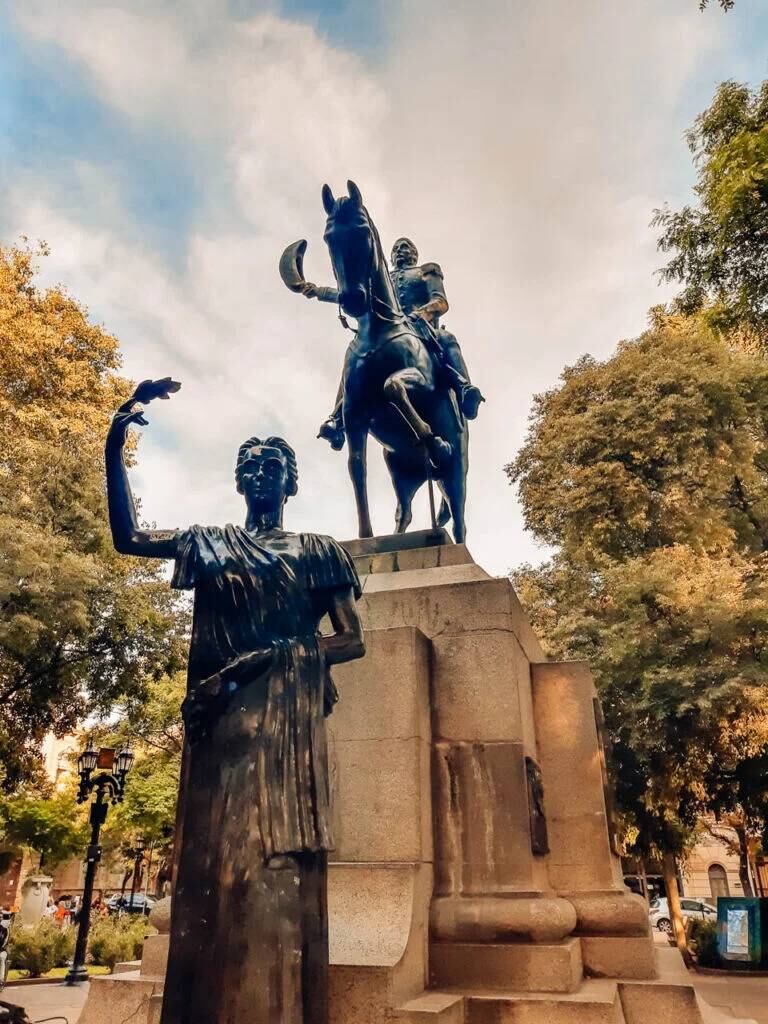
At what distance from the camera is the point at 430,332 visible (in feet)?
23.2

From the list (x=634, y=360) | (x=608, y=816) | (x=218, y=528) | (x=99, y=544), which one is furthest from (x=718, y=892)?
(x=218, y=528)

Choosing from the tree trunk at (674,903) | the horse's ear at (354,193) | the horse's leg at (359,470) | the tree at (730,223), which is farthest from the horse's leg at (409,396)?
the tree trunk at (674,903)

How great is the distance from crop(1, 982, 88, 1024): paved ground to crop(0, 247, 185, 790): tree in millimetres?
5535

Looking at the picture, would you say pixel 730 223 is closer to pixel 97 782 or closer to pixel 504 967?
pixel 504 967

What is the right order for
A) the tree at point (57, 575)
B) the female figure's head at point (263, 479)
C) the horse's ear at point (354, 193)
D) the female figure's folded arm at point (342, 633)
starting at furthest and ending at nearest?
the tree at point (57, 575) → the horse's ear at point (354, 193) → the female figure's head at point (263, 479) → the female figure's folded arm at point (342, 633)

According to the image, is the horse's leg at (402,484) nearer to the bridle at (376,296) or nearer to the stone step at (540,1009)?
the bridle at (376,296)

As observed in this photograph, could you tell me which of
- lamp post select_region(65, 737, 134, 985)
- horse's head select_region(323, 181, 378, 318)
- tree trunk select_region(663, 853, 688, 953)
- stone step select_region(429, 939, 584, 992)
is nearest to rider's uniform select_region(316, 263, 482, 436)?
horse's head select_region(323, 181, 378, 318)

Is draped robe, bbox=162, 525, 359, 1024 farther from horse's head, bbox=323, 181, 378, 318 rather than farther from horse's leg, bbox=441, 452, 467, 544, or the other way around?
horse's leg, bbox=441, 452, 467, 544

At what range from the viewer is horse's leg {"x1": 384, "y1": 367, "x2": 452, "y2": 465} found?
20.5 ft

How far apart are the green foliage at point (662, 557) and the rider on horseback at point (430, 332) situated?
11616 millimetres

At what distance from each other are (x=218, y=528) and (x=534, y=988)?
2925 mm

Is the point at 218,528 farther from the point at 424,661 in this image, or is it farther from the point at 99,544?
the point at 99,544

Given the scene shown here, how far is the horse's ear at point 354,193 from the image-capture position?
5085 mm

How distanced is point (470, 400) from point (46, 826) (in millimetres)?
41163
